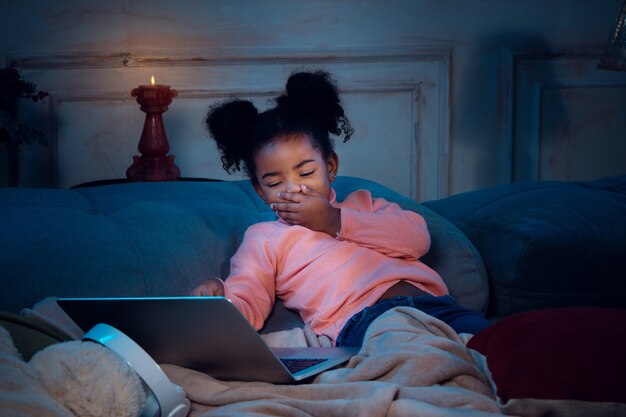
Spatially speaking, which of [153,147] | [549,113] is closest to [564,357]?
[153,147]

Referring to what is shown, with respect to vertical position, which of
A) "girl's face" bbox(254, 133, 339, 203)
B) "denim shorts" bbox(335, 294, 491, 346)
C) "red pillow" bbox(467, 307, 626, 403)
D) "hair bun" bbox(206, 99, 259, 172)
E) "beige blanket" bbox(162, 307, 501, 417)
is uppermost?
"hair bun" bbox(206, 99, 259, 172)

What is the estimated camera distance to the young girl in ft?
4.68

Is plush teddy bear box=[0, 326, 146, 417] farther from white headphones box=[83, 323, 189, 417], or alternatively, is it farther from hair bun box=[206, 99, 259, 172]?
hair bun box=[206, 99, 259, 172]

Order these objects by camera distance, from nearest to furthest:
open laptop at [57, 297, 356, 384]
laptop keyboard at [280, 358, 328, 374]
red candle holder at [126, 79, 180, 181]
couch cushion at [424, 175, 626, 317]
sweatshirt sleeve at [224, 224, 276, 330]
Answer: open laptop at [57, 297, 356, 384] < laptop keyboard at [280, 358, 328, 374] < sweatshirt sleeve at [224, 224, 276, 330] < couch cushion at [424, 175, 626, 317] < red candle holder at [126, 79, 180, 181]

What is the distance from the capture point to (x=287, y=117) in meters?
1.54

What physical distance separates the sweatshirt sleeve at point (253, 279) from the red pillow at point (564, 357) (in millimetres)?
547

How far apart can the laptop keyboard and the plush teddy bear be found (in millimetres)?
288

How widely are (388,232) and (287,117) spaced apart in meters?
0.30

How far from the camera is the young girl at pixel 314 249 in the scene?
143cm

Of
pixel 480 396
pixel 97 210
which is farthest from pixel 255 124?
pixel 480 396

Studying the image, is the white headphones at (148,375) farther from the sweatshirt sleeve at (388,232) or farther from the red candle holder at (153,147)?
the red candle holder at (153,147)

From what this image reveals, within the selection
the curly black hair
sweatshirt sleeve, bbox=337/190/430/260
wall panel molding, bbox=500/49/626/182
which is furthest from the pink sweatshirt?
wall panel molding, bbox=500/49/626/182

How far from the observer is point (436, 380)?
0.95 m

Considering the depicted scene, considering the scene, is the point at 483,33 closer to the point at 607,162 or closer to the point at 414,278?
the point at 607,162
